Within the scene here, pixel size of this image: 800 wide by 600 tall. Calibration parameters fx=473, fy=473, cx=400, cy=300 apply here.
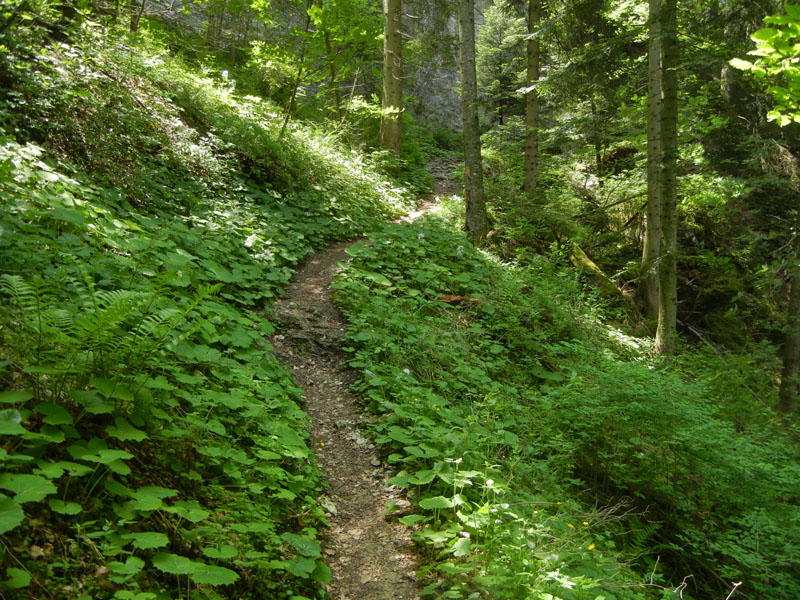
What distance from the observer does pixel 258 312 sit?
5984 mm

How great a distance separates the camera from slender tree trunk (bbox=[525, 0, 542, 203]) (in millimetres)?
12906

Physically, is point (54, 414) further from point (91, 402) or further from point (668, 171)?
point (668, 171)

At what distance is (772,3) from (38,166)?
10.8 m

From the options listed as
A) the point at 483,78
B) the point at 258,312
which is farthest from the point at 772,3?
the point at 483,78

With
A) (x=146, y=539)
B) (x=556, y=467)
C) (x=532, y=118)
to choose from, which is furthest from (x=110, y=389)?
(x=532, y=118)

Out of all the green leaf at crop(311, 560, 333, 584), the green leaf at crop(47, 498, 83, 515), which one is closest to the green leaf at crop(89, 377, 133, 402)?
the green leaf at crop(47, 498, 83, 515)

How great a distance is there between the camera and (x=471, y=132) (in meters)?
10.1

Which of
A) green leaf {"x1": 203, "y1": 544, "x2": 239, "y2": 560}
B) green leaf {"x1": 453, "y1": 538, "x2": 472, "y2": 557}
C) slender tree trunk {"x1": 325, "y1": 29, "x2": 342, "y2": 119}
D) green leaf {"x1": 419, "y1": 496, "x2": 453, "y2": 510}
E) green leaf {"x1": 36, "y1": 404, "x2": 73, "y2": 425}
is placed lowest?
green leaf {"x1": 203, "y1": 544, "x2": 239, "y2": 560}

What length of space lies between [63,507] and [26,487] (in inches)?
9.0

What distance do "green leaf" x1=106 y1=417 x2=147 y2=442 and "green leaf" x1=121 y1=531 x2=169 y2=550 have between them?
Answer: 0.47 meters

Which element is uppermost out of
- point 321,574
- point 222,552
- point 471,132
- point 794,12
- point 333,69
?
point 333,69

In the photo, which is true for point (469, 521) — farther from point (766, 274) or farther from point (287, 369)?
point (766, 274)

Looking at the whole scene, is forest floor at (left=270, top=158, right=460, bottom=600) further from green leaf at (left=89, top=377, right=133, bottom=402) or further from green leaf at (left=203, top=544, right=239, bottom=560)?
green leaf at (left=89, top=377, right=133, bottom=402)

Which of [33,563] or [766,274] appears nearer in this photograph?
[33,563]
